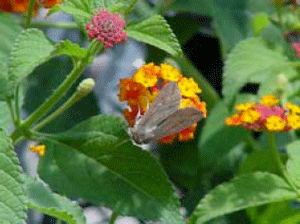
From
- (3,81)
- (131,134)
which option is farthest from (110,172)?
(3,81)

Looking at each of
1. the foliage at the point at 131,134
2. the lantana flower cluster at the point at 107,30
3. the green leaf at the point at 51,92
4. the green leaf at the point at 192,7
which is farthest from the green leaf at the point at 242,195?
the green leaf at the point at 192,7

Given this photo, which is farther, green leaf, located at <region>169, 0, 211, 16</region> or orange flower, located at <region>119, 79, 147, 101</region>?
green leaf, located at <region>169, 0, 211, 16</region>

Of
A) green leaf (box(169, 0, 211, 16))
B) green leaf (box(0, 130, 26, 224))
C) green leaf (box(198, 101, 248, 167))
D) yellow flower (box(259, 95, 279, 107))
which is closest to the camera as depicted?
green leaf (box(0, 130, 26, 224))

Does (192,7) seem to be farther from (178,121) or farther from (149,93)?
(178,121)

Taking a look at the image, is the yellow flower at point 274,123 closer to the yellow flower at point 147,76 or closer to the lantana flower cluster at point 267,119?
the lantana flower cluster at point 267,119

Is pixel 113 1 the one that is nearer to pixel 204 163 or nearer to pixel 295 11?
pixel 204 163

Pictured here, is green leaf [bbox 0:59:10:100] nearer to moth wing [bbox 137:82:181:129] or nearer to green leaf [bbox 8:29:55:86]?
green leaf [bbox 8:29:55:86]

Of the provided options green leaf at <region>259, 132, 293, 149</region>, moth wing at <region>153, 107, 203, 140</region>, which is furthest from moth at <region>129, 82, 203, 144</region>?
green leaf at <region>259, 132, 293, 149</region>
